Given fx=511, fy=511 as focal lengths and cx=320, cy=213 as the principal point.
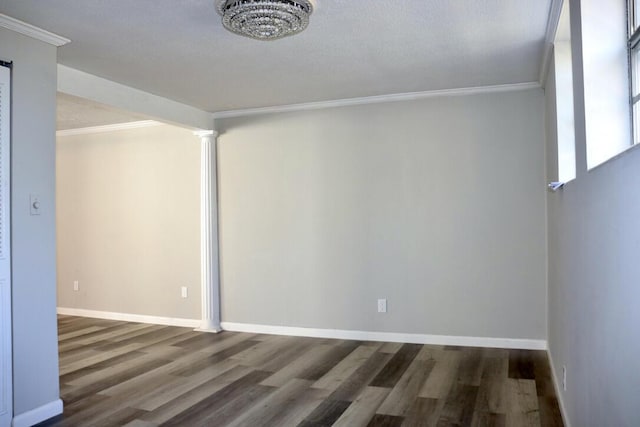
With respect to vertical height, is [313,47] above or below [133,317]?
above

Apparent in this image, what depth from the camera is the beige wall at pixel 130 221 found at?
5.60m

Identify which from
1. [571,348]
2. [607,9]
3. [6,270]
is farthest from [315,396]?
[607,9]

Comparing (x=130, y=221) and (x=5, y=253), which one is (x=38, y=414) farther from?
(x=130, y=221)

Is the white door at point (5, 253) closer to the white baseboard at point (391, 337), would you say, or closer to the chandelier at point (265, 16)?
the chandelier at point (265, 16)

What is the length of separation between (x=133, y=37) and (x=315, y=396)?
252 centimetres

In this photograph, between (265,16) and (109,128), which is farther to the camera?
(109,128)

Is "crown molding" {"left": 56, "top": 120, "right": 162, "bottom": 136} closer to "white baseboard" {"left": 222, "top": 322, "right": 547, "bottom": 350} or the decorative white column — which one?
the decorative white column

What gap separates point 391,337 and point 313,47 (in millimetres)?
2733

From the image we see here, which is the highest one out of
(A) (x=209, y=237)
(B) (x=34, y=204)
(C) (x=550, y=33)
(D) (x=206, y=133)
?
(C) (x=550, y=33)

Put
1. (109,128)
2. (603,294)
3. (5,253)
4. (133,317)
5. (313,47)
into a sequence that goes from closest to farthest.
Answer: (603,294) → (5,253) → (313,47) → (133,317) → (109,128)

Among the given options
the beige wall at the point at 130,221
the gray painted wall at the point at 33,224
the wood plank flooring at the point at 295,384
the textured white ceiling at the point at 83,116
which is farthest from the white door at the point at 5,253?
the beige wall at the point at 130,221

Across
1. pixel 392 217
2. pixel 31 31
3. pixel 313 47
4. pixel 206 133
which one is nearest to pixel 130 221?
pixel 206 133

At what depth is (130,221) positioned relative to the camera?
232 inches

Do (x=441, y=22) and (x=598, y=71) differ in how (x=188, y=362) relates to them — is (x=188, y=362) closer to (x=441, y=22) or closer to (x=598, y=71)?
(x=441, y=22)
